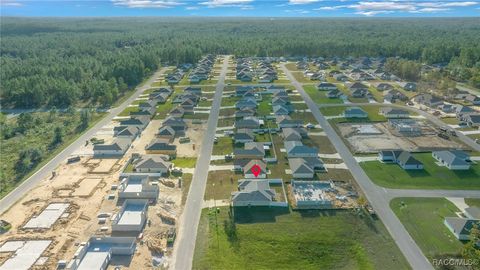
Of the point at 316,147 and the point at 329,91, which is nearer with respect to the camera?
the point at 316,147

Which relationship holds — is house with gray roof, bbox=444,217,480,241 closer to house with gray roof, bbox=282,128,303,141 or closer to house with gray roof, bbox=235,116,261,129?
house with gray roof, bbox=282,128,303,141

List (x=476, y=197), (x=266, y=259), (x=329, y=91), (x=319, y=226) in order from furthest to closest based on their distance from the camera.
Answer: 1. (x=329, y=91)
2. (x=476, y=197)
3. (x=319, y=226)
4. (x=266, y=259)

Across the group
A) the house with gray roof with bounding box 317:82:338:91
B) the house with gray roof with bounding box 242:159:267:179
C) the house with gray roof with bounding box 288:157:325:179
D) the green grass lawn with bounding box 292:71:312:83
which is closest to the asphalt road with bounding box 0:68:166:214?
the house with gray roof with bounding box 242:159:267:179

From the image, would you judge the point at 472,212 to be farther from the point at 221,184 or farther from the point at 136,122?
the point at 136,122

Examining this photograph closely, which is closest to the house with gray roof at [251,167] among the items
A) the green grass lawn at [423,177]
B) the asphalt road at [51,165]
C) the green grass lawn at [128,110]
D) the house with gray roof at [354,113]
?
the green grass lawn at [423,177]

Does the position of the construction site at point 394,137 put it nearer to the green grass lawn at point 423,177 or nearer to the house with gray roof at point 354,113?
the house with gray roof at point 354,113

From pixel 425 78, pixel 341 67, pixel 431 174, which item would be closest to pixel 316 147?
pixel 431 174

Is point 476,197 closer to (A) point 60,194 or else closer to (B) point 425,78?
(A) point 60,194
